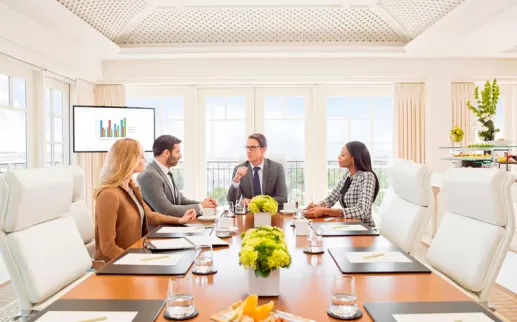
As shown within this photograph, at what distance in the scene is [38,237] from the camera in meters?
1.95

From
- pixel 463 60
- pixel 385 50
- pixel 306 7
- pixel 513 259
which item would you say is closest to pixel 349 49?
pixel 385 50

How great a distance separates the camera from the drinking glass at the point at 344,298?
1.27 meters

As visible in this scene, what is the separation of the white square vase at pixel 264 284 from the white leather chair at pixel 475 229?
0.93 meters

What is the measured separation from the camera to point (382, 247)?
7.11 feet

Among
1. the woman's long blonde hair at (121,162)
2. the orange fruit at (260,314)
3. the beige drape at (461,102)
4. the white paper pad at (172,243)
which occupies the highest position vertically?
the beige drape at (461,102)

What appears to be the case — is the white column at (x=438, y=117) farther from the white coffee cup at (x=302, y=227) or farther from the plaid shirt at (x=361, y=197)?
the white coffee cup at (x=302, y=227)

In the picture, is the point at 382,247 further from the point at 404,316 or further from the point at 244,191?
the point at 244,191

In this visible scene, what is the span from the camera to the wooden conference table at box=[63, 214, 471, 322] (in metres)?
1.39

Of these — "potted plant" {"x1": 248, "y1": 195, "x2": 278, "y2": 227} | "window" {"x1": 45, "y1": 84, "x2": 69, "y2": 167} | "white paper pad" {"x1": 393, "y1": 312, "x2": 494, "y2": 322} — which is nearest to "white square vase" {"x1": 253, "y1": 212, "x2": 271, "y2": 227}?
"potted plant" {"x1": 248, "y1": 195, "x2": 278, "y2": 227}

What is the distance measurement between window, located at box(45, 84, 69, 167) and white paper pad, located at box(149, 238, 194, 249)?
338cm

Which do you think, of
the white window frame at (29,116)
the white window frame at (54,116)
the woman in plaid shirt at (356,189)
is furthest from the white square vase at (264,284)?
the white window frame at (54,116)

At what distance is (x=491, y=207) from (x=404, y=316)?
0.84 meters

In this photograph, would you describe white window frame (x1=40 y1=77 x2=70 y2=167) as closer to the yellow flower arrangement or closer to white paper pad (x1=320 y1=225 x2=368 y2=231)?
white paper pad (x1=320 y1=225 x2=368 y2=231)

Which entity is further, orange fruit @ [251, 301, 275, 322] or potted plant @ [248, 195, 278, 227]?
potted plant @ [248, 195, 278, 227]
